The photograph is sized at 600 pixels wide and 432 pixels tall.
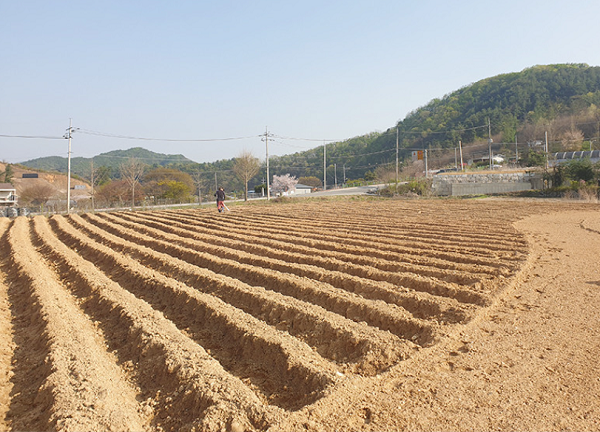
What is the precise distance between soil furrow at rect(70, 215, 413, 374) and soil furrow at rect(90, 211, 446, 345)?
37cm

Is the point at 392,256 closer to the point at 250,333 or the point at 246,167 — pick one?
the point at 250,333

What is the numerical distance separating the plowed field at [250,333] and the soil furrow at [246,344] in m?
0.02

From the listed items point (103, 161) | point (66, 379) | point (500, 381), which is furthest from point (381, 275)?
point (103, 161)

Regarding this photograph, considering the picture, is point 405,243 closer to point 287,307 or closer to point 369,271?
point 369,271

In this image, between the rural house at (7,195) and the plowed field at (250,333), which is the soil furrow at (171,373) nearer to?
the plowed field at (250,333)

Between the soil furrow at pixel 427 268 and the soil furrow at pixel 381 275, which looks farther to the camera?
the soil furrow at pixel 427 268

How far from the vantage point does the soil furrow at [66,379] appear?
10.4ft

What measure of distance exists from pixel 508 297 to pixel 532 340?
1.63 m

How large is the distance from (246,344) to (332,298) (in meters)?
1.73

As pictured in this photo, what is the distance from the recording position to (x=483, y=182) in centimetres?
3198

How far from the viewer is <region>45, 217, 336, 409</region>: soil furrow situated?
3656 mm

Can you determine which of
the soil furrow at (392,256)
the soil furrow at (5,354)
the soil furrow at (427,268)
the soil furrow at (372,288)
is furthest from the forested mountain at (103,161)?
the soil furrow at (427,268)

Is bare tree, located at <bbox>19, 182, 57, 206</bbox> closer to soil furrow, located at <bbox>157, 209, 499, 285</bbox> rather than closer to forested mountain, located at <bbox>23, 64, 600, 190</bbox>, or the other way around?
forested mountain, located at <bbox>23, 64, 600, 190</bbox>

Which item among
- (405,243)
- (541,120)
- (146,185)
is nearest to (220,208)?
(405,243)
